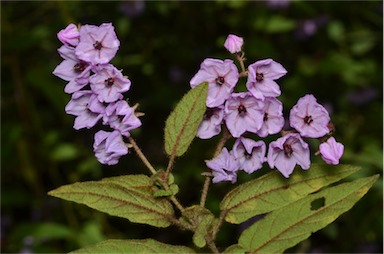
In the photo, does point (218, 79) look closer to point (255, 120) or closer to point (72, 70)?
point (255, 120)

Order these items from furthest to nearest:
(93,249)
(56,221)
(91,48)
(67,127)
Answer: (67,127), (56,221), (91,48), (93,249)

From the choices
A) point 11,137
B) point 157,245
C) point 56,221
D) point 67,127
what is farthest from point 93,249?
point 67,127

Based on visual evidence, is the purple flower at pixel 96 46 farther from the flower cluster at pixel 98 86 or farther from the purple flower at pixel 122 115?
the purple flower at pixel 122 115

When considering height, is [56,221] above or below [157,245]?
below

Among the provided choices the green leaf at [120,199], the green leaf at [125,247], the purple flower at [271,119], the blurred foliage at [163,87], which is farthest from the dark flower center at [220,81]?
the blurred foliage at [163,87]

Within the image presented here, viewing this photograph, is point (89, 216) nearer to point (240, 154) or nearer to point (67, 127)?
point (67, 127)

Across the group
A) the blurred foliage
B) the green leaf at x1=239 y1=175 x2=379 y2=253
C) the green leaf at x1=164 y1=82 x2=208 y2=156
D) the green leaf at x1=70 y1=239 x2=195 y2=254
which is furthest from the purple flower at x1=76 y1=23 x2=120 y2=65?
the blurred foliage

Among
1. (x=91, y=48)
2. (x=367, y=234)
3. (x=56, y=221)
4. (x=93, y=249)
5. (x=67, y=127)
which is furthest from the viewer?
(x=67, y=127)
